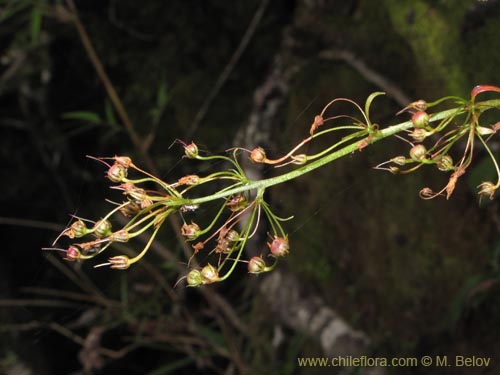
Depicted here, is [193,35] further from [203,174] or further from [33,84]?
[203,174]

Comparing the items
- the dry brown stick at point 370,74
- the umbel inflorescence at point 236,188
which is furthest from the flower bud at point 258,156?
the dry brown stick at point 370,74

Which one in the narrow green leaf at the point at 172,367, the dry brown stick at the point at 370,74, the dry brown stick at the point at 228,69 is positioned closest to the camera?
the dry brown stick at the point at 370,74

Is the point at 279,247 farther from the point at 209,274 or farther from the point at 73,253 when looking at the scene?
the point at 73,253

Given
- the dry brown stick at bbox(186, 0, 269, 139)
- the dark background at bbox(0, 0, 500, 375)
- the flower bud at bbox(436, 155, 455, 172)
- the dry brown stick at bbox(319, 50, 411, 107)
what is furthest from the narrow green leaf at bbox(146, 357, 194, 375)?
the flower bud at bbox(436, 155, 455, 172)

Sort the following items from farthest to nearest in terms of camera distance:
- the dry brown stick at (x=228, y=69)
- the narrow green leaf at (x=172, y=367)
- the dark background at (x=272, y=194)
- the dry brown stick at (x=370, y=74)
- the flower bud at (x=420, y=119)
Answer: the dry brown stick at (x=228, y=69), the narrow green leaf at (x=172, y=367), the dark background at (x=272, y=194), the dry brown stick at (x=370, y=74), the flower bud at (x=420, y=119)

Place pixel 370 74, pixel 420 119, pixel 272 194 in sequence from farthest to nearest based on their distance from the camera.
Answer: pixel 370 74 < pixel 272 194 < pixel 420 119

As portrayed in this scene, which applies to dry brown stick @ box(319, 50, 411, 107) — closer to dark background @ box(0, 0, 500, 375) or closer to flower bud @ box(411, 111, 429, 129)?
dark background @ box(0, 0, 500, 375)

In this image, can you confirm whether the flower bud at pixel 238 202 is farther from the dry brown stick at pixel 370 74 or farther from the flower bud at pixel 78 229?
the dry brown stick at pixel 370 74

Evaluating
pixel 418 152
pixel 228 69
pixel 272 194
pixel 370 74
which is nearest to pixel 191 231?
pixel 418 152
